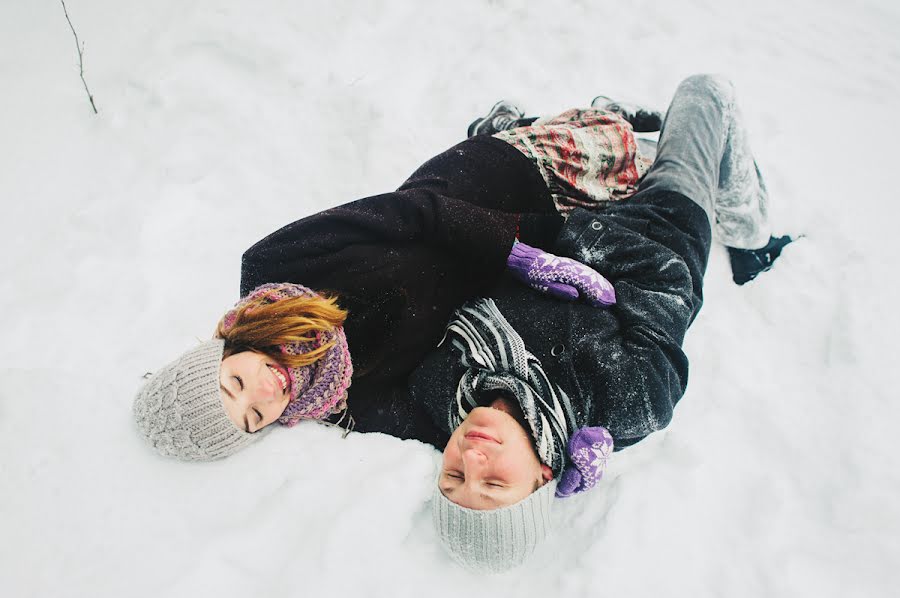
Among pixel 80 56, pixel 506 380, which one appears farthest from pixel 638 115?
pixel 80 56

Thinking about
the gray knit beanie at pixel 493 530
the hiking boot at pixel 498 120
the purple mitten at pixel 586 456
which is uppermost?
the hiking boot at pixel 498 120

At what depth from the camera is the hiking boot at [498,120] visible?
279 centimetres

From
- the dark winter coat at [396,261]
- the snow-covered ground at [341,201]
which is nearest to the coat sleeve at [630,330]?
the dark winter coat at [396,261]

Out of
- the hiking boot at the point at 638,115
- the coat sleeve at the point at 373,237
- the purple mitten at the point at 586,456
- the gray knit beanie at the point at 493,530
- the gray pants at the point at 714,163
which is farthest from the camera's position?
the hiking boot at the point at 638,115

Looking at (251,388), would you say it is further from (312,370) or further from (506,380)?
(506,380)

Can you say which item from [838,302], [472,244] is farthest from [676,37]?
[472,244]

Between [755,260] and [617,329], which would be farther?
[755,260]

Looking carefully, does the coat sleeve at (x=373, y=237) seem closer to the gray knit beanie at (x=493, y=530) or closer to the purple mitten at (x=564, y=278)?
the purple mitten at (x=564, y=278)

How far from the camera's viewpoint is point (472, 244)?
1926 mm

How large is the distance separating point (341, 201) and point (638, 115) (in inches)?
62.3

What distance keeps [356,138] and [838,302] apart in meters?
2.45

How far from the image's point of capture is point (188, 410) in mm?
1550

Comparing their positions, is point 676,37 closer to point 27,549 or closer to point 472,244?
point 472,244

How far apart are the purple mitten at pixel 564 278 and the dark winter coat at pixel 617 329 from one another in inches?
1.6
